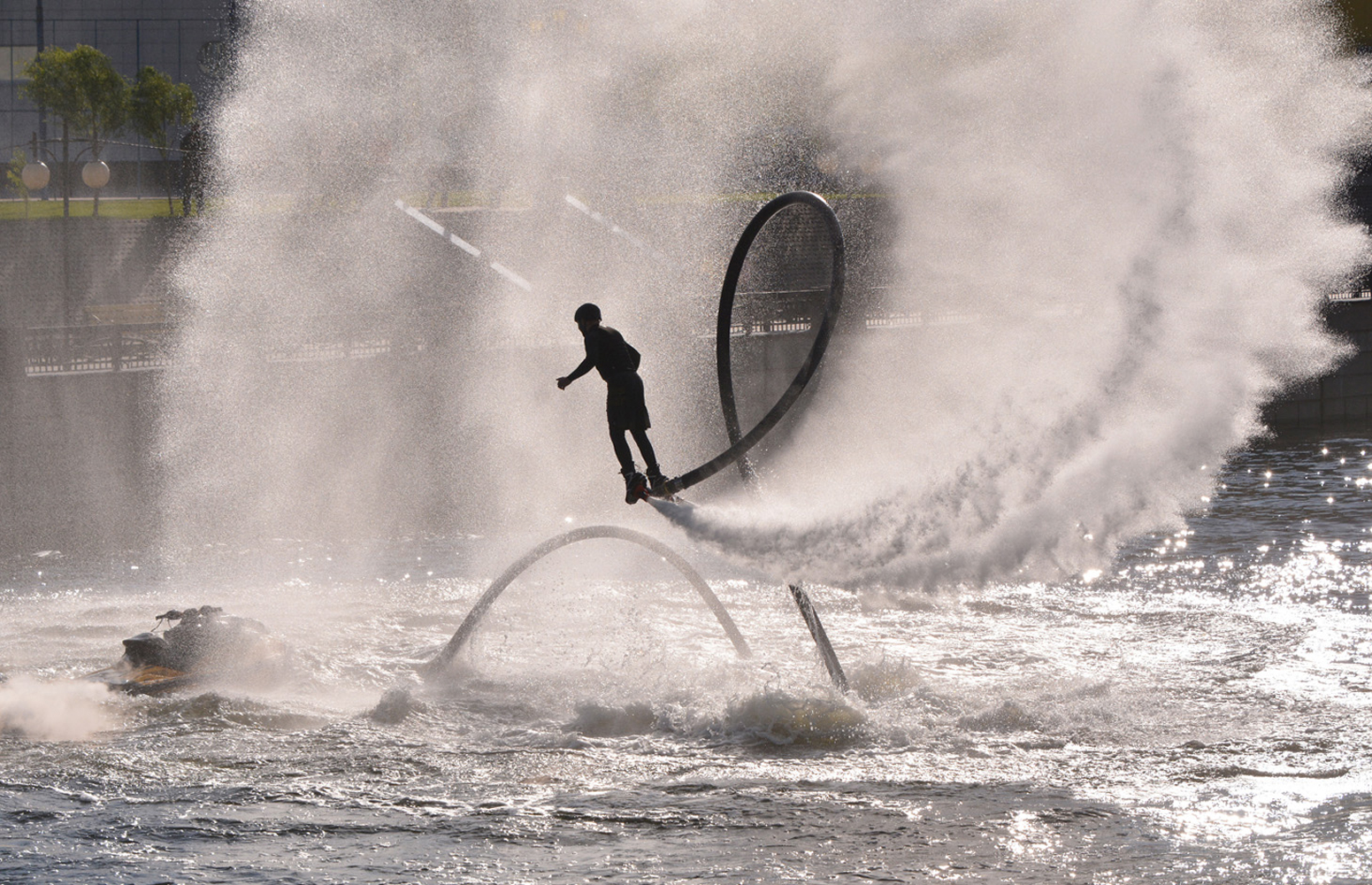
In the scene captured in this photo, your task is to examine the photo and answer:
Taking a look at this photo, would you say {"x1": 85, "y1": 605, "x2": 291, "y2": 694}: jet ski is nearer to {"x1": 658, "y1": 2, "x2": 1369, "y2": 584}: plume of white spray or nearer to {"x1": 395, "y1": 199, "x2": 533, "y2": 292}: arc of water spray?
{"x1": 658, "y1": 2, "x2": 1369, "y2": 584}: plume of white spray

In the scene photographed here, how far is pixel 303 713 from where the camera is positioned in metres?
12.3

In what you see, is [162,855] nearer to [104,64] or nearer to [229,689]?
[229,689]

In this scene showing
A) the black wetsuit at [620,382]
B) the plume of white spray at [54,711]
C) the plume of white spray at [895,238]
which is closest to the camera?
the black wetsuit at [620,382]

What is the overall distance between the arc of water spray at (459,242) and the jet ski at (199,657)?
73.0 ft

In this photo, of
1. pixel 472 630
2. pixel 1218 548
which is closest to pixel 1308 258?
pixel 1218 548

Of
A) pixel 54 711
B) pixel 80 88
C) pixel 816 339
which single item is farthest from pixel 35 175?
pixel 816 339

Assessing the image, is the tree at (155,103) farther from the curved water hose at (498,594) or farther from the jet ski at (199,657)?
the curved water hose at (498,594)

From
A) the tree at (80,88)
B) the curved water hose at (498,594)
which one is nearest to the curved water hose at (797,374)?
the curved water hose at (498,594)

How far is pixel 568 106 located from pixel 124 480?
1220 centimetres

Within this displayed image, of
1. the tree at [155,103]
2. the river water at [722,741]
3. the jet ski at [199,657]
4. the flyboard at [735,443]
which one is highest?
the tree at [155,103]

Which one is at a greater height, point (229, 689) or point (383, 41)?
point (383, 41)

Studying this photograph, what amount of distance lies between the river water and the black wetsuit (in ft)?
7.71

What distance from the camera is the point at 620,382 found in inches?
439

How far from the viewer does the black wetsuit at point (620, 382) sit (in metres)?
11.1
